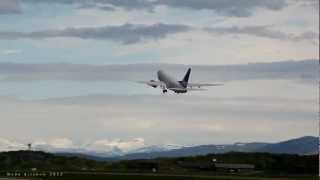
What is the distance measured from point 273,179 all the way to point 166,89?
48.6 meters

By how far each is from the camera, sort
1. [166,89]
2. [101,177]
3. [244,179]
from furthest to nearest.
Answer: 1. [166,89]
2. [101,177]
3. [244,179]

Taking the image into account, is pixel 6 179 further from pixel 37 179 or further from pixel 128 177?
pixel 128 177

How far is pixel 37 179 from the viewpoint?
16125cm

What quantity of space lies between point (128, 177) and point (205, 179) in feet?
61.5

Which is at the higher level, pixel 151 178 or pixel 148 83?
pixel 148 83

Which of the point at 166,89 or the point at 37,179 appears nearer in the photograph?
the point at 37,179

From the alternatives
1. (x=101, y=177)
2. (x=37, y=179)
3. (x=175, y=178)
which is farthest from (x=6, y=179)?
(x=175, y=178)

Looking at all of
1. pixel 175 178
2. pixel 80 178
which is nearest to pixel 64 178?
pixel 80 178

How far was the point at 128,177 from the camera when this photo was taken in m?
164

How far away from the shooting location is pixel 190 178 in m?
160

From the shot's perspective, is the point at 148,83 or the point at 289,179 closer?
the point at 289,179

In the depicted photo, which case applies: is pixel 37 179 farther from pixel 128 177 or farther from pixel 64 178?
pixel 128 177

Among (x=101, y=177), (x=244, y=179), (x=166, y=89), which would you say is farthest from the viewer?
(x=166, y=89)

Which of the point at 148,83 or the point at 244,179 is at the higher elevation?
the point at 148,83
